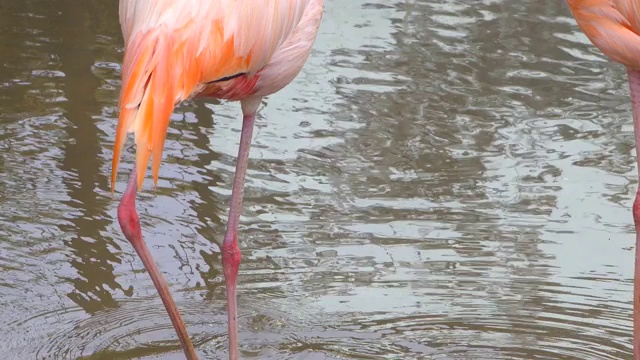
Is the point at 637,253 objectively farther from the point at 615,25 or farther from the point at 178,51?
the point at 178,51

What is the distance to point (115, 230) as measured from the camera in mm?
4902


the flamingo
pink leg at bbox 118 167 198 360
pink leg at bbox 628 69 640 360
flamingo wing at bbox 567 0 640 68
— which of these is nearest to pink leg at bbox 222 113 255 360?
the flamingo

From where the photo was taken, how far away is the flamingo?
3389mm

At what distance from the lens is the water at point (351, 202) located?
425 cm

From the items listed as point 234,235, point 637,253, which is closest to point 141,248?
point 234,235

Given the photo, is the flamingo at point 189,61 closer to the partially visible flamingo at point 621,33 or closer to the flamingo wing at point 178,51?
the flamingo wing at point 178,51

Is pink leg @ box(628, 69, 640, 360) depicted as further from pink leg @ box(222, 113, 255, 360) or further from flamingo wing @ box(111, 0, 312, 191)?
pink leg @ box(222, 113, 255, 360)

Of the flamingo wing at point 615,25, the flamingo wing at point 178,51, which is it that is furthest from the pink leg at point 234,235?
the flamingo wing at point 615,25

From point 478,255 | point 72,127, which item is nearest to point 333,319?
point 478,255

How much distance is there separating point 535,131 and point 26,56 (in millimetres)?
2799

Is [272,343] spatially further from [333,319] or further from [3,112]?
[3,112]

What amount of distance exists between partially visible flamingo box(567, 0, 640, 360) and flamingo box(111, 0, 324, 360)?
2.96ft

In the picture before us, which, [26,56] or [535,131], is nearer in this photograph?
[535,131]

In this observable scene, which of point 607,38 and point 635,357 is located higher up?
point 607,38
